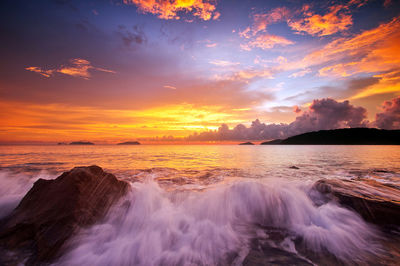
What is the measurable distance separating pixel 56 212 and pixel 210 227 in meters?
4.15

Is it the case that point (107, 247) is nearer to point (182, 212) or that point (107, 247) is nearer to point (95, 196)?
point (95, 196)

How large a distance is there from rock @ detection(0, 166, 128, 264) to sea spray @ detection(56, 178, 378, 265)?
346mm

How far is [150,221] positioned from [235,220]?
2.72 metres

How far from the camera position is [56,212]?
452 centimetres

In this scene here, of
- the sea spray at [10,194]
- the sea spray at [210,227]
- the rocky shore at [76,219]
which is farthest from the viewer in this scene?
the sea spray at [10,194]

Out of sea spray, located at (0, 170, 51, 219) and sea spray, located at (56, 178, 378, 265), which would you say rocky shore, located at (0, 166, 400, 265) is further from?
sea spray, located at (0, 170, 51, 219)

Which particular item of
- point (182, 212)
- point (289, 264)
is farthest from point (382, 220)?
point (182, 212)

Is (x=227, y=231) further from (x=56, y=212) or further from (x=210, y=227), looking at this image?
(x=56, y=212)

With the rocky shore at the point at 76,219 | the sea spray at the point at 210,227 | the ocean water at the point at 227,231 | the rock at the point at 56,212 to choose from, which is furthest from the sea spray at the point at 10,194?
the sea spray at the point at 210,227

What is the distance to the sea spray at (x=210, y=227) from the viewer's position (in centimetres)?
388

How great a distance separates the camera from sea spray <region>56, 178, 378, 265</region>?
153 inches

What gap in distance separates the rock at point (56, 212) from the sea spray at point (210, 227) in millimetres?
346

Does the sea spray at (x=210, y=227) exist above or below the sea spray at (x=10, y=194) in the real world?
below

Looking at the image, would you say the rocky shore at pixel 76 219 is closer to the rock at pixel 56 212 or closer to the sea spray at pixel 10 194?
the rock at pixel 56 212
